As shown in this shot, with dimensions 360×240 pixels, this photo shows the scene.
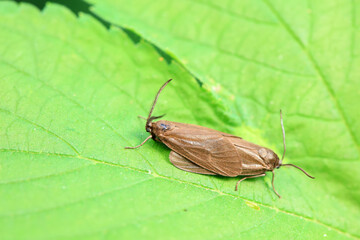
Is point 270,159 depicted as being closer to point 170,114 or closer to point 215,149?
point 215,149

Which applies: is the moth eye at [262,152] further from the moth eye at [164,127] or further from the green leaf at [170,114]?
the moth eye at [164,127]

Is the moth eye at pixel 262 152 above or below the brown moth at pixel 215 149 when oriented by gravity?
above

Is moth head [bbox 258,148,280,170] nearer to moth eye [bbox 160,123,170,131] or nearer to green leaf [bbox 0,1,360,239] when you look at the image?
green leaf [bbox 0,1,360,239]

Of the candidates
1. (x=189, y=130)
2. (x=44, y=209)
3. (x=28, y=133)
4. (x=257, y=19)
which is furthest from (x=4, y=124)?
(x=257, y=19)

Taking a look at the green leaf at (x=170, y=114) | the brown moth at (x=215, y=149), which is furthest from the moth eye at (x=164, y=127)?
the green leaf at (x=170, y=114)

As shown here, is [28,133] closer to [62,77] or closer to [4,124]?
[4,124]

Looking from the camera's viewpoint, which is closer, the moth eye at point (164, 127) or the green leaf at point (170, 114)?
the green leaf at point (170, 114)
